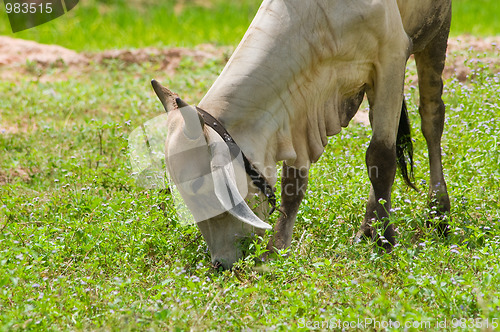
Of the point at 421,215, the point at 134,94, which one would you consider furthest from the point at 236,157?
the point at 134,94

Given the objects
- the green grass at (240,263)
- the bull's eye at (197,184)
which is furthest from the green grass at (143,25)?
the bull's eye at (197,184)

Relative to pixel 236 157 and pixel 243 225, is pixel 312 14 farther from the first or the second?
pixel 243 225

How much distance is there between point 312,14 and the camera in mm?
3652

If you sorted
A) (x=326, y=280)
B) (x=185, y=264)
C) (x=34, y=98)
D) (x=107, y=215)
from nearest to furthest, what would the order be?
(x=326, y=280), (x=185, y=264), (x=107, y=215), (x=34, y=98)

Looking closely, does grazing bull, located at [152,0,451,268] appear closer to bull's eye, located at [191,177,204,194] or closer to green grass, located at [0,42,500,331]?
bull's eye, located at [191,177,204,194]

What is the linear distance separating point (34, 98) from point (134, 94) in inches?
41.0

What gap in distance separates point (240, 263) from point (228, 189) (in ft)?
1.46

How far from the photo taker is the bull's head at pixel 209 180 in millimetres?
3143

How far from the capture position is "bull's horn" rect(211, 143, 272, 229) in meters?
3.12

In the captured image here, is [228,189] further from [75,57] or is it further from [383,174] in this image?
[75,57]

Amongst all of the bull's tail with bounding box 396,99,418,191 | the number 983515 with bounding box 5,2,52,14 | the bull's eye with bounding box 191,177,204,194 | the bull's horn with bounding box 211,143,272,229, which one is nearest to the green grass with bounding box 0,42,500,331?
the bull's tail with bounding box 396,99,418,191

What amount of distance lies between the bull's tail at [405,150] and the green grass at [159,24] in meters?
5.17

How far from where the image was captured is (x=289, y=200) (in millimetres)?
4281

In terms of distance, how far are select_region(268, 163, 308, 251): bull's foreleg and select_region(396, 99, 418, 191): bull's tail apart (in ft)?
2.55
